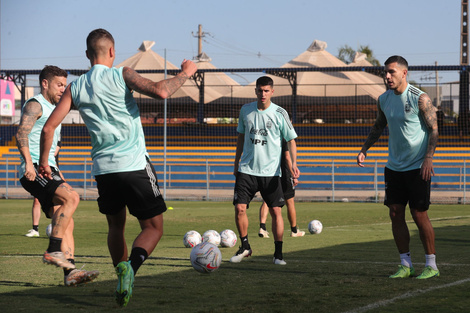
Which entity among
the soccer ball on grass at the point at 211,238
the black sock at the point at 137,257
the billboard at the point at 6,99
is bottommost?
the soccer ball on grass at the point at 211,238

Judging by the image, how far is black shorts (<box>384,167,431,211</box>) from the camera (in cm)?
682

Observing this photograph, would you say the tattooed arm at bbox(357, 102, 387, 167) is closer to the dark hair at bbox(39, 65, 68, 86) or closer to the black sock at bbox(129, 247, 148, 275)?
the black sock at bbox(129, 247, 148, 275)

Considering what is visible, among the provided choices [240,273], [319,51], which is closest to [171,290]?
[240,273]

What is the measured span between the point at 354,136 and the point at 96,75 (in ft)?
97.4

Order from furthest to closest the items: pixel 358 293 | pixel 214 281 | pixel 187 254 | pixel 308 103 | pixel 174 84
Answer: pixel 308 103 < pixel 187 254 < pixel 214 281 < pixel 358 293 < pixel 174 84

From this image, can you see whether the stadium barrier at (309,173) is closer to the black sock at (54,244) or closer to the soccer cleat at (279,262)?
the soccer cleat at (279,262)

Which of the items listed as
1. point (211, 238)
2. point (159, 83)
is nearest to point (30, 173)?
point (159, 83)

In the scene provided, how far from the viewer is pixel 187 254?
9188mm

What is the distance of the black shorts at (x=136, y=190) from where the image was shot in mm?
5289

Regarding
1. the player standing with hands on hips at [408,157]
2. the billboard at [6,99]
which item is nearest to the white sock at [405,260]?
the player standing with hands on hips at [408,157]

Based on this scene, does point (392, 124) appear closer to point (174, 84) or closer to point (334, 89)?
A: point (174, 84)

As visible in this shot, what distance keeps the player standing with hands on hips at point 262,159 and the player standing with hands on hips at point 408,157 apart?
1617 mm

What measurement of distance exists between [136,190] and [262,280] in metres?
1.96

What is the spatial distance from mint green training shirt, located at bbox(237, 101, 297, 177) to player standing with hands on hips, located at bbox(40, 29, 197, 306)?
10.1ft
